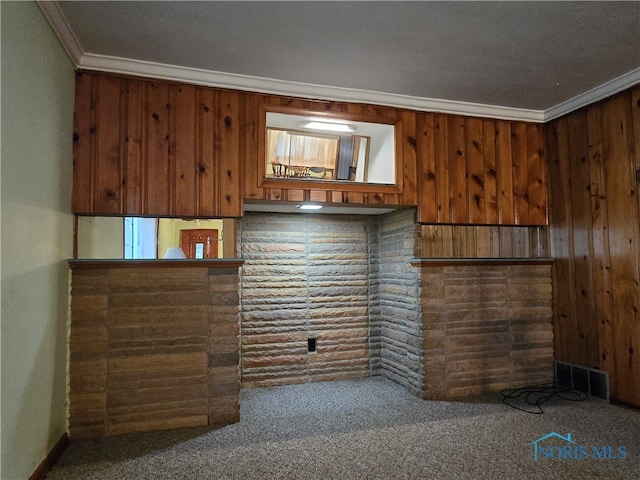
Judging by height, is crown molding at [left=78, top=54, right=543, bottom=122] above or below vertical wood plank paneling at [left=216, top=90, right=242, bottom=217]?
above

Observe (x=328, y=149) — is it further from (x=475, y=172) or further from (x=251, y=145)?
(x=475, y=172)

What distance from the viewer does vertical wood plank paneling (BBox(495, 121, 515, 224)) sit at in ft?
10.9

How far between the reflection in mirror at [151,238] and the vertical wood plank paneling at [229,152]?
4.7 inches

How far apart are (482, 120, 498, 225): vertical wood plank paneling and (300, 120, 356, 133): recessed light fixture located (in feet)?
3.65

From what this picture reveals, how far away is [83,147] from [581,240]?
11.7 feet

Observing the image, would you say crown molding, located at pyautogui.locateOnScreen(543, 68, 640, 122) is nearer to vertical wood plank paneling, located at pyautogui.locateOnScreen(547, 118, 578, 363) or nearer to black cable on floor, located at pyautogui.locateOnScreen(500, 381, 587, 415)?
vertical wood plank paneling, located at pyautogui.locateOnScreen(547, 118, 578, 363)

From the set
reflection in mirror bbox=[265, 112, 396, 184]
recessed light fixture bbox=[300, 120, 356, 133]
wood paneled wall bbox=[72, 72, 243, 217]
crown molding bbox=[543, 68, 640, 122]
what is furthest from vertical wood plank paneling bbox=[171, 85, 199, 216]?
crown molding bbox=[543, 68, 640, 122]

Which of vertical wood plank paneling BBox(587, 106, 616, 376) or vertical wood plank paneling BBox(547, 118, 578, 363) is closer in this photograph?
vertical wood plank paneling BBox(587, 106, 616, 376)

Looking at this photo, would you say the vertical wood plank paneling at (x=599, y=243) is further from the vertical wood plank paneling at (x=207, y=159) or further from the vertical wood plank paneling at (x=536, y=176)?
the vertical wood plank paneling at (x=207, y=159)

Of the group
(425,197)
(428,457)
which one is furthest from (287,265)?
(428,457)

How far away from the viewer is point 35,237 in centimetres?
191

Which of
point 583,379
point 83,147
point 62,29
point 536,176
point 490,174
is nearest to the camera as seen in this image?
point 62,29

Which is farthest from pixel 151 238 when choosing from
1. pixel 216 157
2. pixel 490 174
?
pixel 490 174

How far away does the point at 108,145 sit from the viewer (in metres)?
2.51
